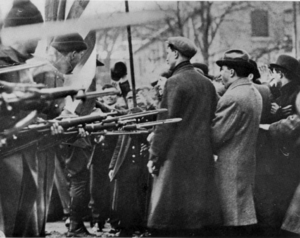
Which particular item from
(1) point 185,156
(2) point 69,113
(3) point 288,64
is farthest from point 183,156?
(3) point 288,64

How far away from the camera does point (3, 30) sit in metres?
7.18

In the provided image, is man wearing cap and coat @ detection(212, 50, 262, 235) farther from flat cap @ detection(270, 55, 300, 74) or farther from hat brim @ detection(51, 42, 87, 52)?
hat brim @ detection(51, 42, 87, 52)

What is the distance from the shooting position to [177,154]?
23.9 ft

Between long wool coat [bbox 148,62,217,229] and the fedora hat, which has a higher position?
the fedora hat

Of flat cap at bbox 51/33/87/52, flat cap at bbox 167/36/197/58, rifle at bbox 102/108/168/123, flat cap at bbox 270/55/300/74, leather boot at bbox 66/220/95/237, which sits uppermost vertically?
flat cap at bbox 51/33/87/52

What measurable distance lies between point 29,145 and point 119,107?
121 cm

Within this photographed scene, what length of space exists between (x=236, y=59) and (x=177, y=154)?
113 centimetres

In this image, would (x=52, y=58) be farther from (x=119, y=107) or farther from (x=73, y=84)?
(x=119, y=107)

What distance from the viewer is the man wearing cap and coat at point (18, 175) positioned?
6797mm

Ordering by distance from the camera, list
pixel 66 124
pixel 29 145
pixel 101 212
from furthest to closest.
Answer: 1. pixel 101 212
2. pixel 29 145
3. pixel 66 124

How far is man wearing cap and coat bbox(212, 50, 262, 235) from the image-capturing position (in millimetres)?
7230

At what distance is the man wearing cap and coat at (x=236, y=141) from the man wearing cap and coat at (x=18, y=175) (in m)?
1.81

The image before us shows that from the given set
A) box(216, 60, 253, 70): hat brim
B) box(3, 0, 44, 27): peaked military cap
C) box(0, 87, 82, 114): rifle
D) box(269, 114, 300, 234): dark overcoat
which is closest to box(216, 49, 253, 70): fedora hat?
box(216, 60, 253, 70): hat brim

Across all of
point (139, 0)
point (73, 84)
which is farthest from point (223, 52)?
point (73, 84)
